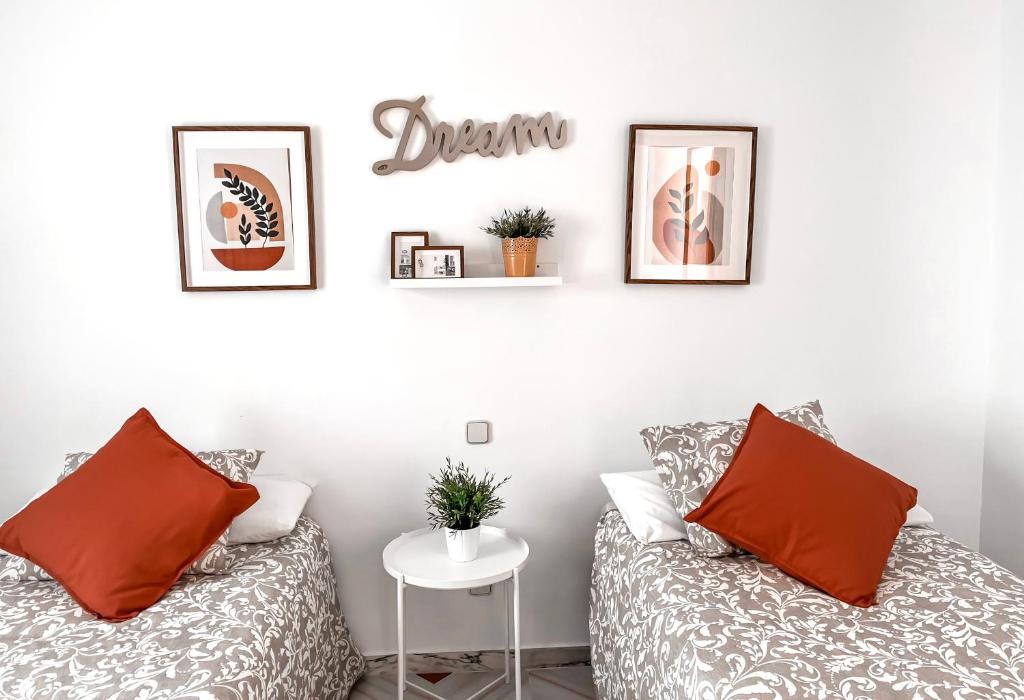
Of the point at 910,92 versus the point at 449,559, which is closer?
the point at 449,559

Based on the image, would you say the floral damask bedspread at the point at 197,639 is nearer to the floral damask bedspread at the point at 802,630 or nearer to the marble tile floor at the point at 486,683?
the marble tile floor at the point at 486,683

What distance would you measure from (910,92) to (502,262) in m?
1.53

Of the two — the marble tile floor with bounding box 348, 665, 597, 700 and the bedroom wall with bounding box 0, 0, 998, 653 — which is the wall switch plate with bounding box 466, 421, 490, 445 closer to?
the bedroom wall with bounding box 0, 0, 998, 653

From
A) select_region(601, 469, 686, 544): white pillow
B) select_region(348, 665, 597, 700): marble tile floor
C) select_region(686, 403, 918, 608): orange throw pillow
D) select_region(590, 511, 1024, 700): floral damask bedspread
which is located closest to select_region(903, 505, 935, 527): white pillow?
select_region(590, 511, 1024, 700): floral damask bedspread

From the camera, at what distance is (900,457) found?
2.68 metres

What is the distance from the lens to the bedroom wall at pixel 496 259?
2.42 meters

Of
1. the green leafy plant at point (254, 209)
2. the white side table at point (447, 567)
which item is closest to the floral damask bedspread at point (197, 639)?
the white side table at point (447, 567)

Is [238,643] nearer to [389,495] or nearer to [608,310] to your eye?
[389,495]

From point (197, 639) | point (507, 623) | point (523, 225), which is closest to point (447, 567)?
point (507, 623)

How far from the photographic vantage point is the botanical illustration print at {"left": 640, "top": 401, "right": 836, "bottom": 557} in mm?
2053

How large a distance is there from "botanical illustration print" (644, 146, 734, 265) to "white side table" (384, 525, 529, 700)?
1.09m

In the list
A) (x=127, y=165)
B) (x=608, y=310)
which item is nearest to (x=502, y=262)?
(x=608, y=310)

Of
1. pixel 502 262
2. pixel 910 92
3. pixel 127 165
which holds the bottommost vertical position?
pixel 502 262

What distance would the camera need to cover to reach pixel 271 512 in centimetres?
226
